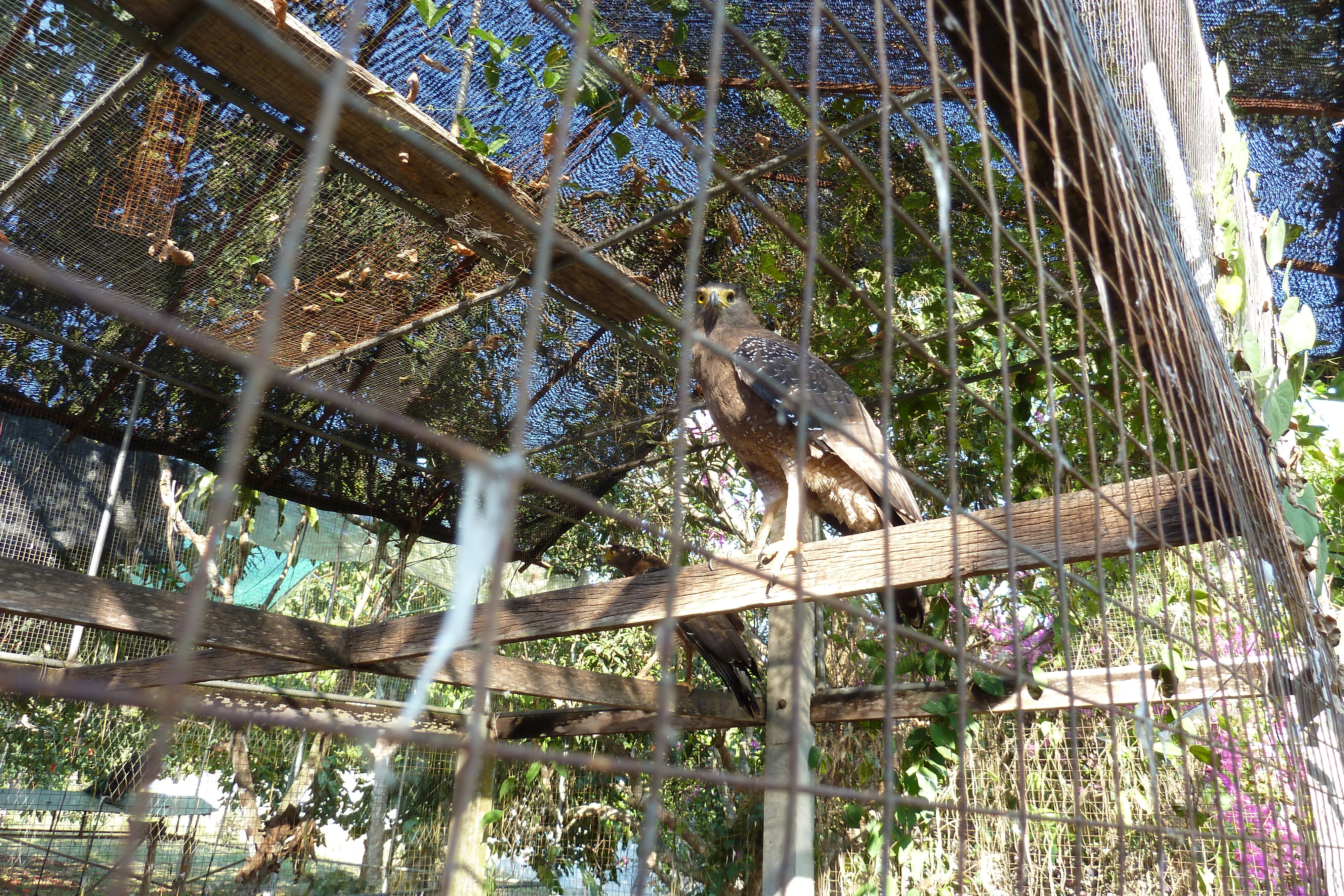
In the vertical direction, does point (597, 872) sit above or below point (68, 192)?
below

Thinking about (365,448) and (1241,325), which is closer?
(1241,325)

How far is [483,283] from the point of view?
3455mm

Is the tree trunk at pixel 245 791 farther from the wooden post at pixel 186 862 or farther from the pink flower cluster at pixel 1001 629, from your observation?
the pink flower cluster at pixel 1001 629

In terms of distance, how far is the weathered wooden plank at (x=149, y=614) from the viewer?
3049 millimetres

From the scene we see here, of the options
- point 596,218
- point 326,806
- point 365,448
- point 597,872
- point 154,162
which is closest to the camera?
point 154,162

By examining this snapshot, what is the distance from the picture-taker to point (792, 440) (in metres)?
3.17

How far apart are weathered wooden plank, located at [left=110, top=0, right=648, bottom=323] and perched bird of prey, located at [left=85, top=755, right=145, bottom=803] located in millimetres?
4711

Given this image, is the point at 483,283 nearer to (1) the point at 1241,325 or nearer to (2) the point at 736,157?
(2) the point at 736,157

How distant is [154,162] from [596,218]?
1.46 m

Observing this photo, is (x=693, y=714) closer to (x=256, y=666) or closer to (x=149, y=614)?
(x=256, y=666)

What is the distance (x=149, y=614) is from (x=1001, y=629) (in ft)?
14.5

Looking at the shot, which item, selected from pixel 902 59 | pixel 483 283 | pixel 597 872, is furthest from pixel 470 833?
pixel 902 59

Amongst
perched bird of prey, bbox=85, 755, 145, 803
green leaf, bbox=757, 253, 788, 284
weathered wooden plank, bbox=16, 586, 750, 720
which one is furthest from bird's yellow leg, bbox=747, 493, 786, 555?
perched bird of prey, bbox=85, 755, 145, 803

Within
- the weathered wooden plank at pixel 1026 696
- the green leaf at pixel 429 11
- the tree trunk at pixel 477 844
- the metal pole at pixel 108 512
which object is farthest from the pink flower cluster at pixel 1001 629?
the metal pole at pixel 108 512
